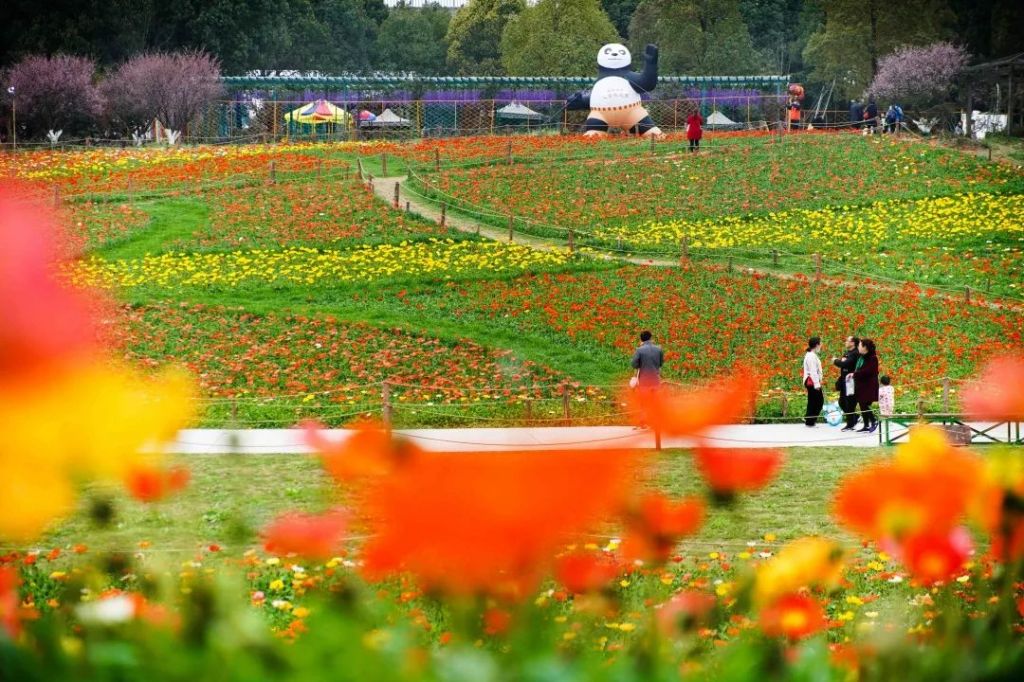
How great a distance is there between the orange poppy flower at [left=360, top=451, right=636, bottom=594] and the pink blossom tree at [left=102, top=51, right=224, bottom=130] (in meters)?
45.6

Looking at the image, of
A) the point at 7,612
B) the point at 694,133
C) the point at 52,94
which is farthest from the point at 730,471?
the point at 52,94

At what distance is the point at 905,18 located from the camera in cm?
5484

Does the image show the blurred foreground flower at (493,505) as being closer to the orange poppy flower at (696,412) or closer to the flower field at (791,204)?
the orange poppy flower at (696,412)

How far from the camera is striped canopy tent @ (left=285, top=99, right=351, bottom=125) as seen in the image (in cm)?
5056

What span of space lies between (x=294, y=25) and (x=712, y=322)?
51.4 meters

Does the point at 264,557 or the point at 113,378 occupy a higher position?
the point at 113,378

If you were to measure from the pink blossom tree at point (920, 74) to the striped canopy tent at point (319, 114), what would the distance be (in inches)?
775

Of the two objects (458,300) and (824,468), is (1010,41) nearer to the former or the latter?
(458,300)

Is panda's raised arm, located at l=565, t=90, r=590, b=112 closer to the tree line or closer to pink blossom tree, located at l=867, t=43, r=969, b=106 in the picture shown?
pink blossom tree, located at l=867, t=43, r=969, b=106

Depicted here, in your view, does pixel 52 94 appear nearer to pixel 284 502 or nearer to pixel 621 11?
pixel 284 502

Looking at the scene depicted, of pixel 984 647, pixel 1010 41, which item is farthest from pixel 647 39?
pixel 984 647

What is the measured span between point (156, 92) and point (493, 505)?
152 feet

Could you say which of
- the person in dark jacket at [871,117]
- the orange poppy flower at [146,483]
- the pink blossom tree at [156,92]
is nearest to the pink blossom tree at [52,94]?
the pink blossom tree at [156,92]

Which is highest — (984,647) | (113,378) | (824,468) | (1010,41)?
(1010,41)
